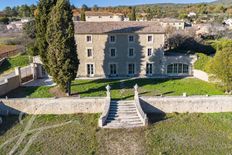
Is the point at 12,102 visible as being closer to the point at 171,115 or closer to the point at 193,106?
the point at 171,115

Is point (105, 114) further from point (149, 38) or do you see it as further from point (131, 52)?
point (149, 38)

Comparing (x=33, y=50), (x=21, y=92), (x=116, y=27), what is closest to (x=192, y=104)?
(x=116, y=27)

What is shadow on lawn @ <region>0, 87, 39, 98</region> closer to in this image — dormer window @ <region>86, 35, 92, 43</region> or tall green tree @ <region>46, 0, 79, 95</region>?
tall green tree @ <region>46, 0, 79, 95</region>

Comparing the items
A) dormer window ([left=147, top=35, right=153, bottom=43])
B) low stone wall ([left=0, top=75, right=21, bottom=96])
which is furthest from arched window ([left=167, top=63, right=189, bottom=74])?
low stone wall ([left=0, top=75, right=21, bottom=96])

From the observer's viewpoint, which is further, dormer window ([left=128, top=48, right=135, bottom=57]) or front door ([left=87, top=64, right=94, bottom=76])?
front door ([left=87, top=64, right=94, bottom=76])

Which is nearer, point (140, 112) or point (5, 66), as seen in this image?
point (140, 112)

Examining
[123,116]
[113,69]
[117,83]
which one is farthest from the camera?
[113,69]

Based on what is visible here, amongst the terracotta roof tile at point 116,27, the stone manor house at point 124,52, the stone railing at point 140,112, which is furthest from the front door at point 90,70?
the stone railing at point 140,112

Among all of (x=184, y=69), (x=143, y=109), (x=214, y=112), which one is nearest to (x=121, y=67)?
(x=184, y=69)
